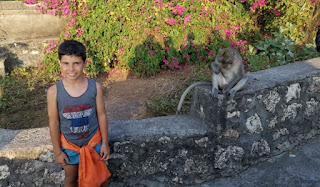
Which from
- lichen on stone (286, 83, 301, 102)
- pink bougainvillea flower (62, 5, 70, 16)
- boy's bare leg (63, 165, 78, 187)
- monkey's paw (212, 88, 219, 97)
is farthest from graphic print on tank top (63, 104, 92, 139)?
pink bougainvillea flower (62, 5, 70, 16)

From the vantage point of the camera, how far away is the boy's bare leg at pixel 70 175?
6.94ft

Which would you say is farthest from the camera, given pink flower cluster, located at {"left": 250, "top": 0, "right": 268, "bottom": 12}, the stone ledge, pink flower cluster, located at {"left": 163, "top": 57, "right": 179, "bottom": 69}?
pink flower cluster, located at {"left": 250, "top": 0, "right": 268, "bottom": 12}

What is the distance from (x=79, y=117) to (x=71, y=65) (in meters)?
0.35

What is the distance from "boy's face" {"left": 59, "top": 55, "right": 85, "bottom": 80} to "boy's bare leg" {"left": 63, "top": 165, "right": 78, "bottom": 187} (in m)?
0.64

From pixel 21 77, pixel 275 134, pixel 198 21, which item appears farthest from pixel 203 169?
pixel 21 77

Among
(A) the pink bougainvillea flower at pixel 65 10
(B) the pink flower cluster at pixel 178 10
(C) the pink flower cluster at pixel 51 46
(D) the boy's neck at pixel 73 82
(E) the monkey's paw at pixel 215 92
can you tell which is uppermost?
(A) the pink bougainvillea flower at pixel 65 10

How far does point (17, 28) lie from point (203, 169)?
4.33m

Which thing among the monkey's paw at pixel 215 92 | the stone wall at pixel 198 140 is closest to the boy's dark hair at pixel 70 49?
the stone wall at pixel 198 140

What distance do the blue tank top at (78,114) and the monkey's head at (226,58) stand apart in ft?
4.70

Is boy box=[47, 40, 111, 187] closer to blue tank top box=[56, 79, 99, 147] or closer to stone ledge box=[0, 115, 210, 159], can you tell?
blue tank top box=[56, 79, 99, 147]

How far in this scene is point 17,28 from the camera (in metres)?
5.38

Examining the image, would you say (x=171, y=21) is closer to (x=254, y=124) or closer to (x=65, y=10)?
(x=65, y=10)

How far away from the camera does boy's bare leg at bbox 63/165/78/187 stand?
2116 mm

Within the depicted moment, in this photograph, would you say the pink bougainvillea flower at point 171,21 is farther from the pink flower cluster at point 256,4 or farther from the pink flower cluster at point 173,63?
the pink flower cluster at point 256,4
